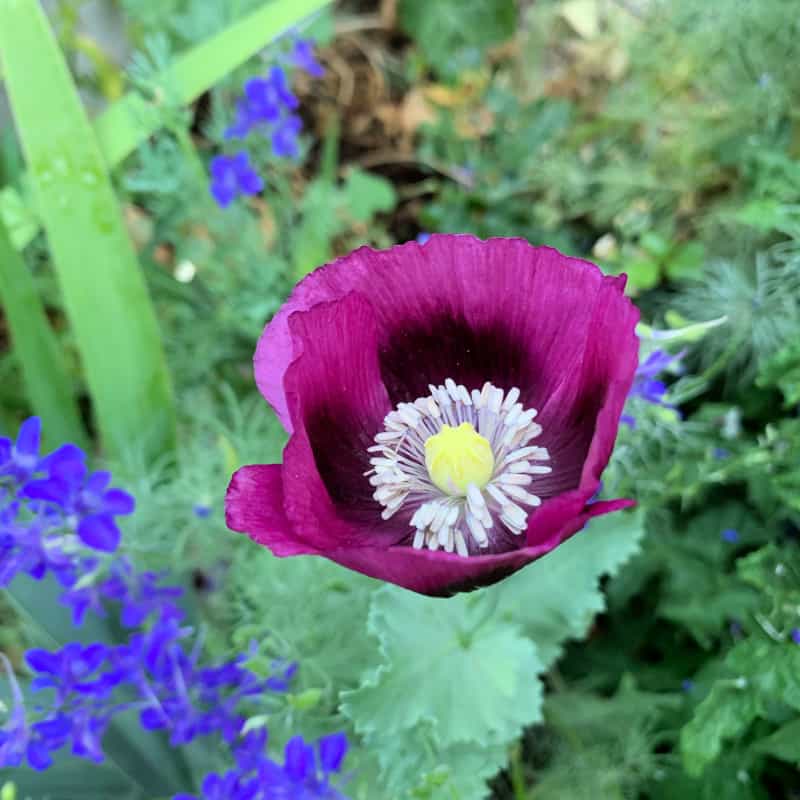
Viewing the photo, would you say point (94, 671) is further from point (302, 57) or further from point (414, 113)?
point (414, 113)

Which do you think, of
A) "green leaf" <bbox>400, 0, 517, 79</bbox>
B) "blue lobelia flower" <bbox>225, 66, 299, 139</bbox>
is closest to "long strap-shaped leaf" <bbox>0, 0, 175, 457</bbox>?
"blue lobelia flower" <bbox>225, 66, 299, 139</bbox>

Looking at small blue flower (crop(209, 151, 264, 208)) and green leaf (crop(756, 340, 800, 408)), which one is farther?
small blue flower (crop(209, 151, 264, 208))

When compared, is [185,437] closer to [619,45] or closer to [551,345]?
[551,345]

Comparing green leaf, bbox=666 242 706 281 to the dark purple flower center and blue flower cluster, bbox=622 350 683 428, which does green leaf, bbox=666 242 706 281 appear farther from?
the dark purple flower center

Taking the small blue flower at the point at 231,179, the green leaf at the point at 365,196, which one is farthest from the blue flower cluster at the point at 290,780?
the green leaf at the point at 365,196

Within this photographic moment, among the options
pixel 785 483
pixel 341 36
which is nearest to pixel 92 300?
pixel 785 483

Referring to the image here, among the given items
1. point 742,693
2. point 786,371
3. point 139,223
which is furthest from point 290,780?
point 139,223
